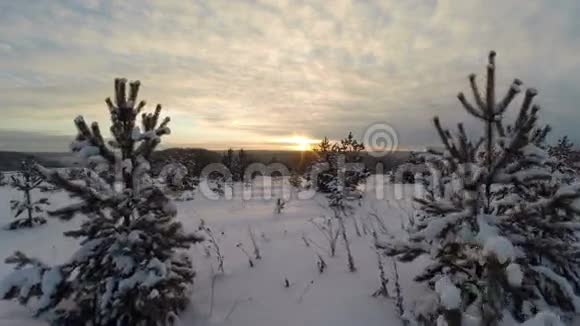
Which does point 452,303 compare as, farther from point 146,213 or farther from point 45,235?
point 45,235

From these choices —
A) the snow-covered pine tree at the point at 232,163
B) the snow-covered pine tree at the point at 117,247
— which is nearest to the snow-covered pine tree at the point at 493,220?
the snow-covered pine tree at the point at 117,247

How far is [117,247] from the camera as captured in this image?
4.16 m

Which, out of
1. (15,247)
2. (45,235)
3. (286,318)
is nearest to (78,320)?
(286,318)

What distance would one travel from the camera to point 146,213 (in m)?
4.52

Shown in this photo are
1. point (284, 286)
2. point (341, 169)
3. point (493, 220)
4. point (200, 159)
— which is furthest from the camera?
point (200, 159)

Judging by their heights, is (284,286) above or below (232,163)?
below

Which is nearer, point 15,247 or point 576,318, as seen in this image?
point 576,318

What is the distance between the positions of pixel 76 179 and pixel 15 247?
9.10 m

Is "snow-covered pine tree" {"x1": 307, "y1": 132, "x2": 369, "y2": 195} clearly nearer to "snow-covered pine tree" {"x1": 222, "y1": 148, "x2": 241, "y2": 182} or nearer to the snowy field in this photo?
the snowy field

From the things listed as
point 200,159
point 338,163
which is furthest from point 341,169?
point 200,159

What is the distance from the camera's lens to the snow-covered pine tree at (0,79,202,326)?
157 inches

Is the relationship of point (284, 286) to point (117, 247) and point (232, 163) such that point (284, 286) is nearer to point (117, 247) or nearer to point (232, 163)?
point (117, 247)

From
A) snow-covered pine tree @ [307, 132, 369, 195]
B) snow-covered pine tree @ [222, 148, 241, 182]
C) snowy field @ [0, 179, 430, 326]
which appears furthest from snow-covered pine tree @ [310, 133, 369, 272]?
snow-covered pine tree @ [222, 148, 241, 182]

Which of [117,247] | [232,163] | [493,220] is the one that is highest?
[493,220]
